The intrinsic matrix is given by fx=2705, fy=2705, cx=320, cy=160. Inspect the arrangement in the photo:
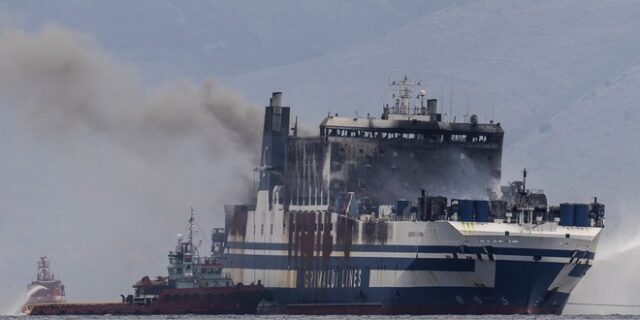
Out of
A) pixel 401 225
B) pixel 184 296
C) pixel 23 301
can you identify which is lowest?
pixel 23 301

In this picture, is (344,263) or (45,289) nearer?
(344,263)

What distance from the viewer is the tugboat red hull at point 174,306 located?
151 m

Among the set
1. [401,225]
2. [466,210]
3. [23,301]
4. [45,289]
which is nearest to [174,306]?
[401,225]

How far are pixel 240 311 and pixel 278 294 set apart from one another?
3.97m

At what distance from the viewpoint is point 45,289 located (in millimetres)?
186125

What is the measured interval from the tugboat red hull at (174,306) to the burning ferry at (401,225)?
479 centimetres

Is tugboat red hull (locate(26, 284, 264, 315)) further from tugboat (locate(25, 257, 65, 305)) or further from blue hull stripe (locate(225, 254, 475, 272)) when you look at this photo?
tugboat (locate(25, 257, 65, 305))

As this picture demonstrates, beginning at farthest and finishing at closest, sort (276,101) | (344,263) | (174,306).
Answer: (276,101)
(344,263)
(174,306)

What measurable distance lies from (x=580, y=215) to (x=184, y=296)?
22.9 metres

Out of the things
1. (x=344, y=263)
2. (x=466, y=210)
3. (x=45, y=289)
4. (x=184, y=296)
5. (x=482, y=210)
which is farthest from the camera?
(x=45, y=289)

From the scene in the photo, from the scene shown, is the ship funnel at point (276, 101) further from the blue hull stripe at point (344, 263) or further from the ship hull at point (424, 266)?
the blue hull stripe at point (344, 263)

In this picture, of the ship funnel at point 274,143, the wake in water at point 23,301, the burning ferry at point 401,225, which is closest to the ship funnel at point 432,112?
the burning ferry at point 401,225

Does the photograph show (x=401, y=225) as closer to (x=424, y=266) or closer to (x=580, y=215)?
(x=424, y=266)

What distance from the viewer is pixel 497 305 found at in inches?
5778
